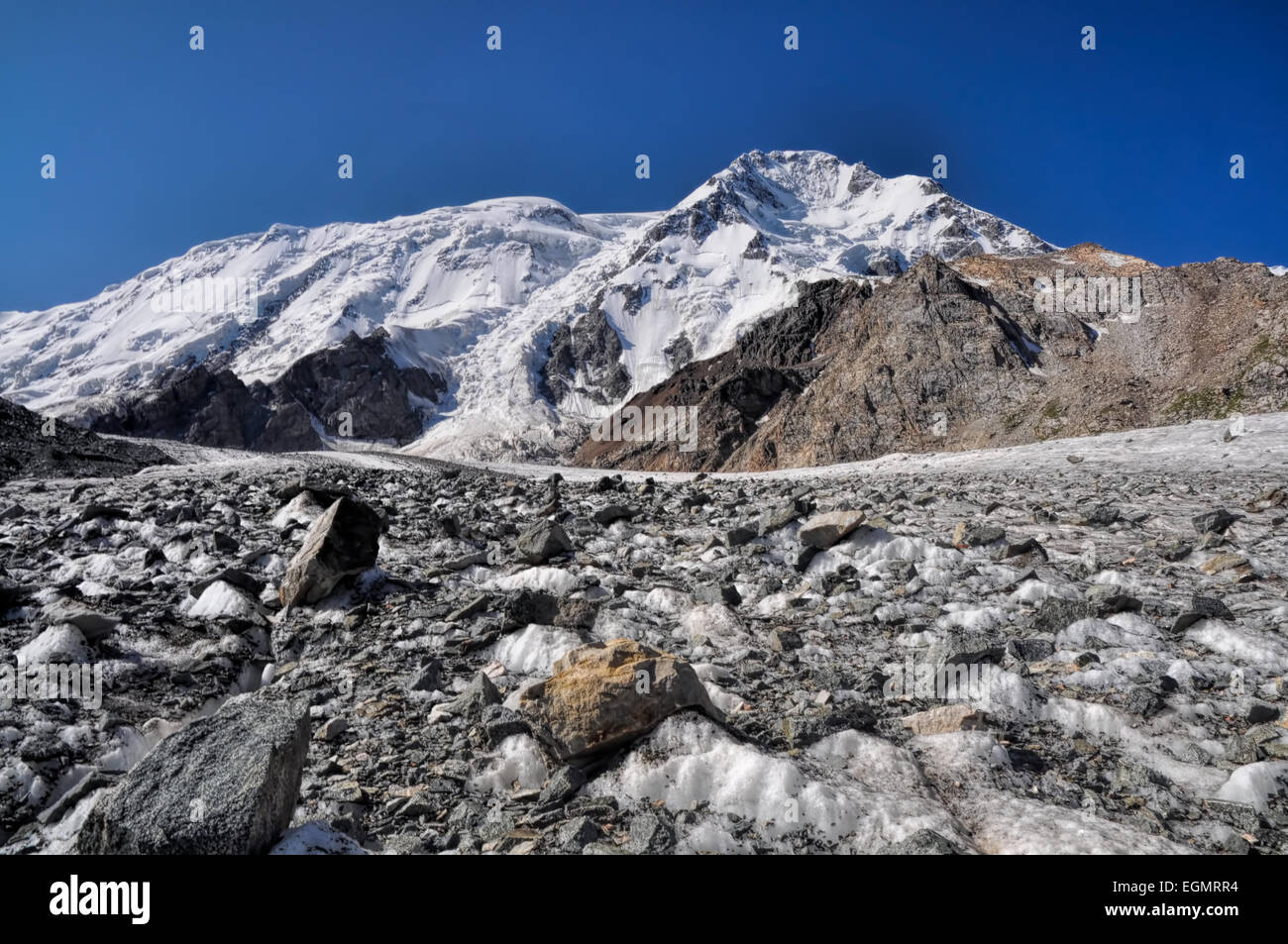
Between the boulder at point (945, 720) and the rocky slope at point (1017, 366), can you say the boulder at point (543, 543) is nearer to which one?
the boulder at point (945, 720)

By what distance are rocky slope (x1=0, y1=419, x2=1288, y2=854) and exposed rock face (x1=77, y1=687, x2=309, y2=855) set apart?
0.02 m

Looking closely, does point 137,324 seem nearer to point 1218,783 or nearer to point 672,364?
point 672,364

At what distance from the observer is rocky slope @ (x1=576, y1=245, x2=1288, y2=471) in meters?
40.5

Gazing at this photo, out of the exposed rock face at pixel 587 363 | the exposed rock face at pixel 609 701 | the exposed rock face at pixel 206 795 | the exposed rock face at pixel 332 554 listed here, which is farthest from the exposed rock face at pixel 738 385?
the exposed rock face at pixel 206 795

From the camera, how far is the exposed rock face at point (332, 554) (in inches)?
279

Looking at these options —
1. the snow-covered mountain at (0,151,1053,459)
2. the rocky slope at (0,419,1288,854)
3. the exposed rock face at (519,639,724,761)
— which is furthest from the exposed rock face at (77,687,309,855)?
the snow-covered mountain at (0,151,1053,459)

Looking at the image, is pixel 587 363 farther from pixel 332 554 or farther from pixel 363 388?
pixel 332 554

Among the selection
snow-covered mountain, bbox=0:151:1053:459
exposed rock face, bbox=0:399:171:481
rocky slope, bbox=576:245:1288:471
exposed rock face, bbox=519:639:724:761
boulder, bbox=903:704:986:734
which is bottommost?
boulder, bbox=903:704:986:734

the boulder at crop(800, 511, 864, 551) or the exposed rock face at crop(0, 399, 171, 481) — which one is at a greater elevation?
the exposed rock face at crop(0, 399, 171, 481)

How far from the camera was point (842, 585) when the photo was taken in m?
7.68

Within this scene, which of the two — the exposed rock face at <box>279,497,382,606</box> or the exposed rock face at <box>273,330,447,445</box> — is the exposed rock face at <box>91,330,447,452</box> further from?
the exposed rock face at <box>279,497,382,606</box>

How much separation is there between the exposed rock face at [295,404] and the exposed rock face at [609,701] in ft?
427

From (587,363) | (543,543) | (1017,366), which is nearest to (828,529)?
(543,543)
